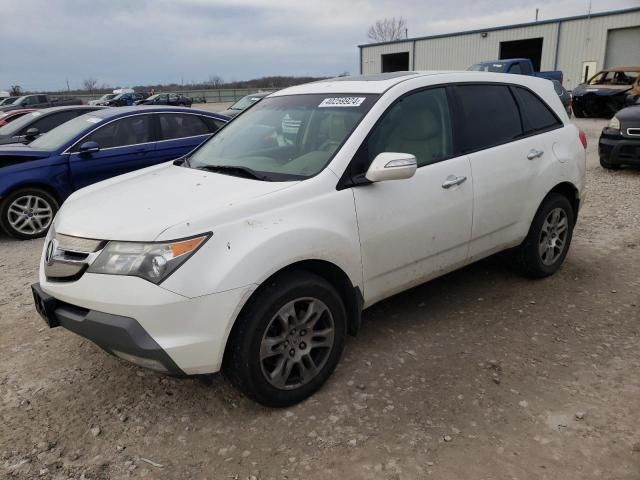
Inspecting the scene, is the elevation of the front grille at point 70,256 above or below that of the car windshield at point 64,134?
below

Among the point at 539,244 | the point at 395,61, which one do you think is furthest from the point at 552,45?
the point at 539,244

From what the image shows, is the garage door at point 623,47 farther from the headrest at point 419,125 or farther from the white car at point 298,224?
the headrest at point 419,125

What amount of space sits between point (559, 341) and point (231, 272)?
7.77ft

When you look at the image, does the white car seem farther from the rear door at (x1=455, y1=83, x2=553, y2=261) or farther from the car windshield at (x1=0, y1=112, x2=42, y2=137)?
the car windshield at (x1=0, y1=112, x2=42, y2=137)

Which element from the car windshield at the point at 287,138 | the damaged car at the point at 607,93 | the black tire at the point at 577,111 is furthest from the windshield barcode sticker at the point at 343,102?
the black tire at the point at 577,111

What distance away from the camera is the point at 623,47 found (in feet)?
89.6

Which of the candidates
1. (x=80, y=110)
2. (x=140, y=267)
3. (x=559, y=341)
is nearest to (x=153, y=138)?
(x=80, y=110)

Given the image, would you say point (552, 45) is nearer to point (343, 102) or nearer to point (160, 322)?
point (343, 102)

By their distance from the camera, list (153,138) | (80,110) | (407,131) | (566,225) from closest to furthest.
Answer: (407,131) < (566,225) < (153,138) < (80,110)

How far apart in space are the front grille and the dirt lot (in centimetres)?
80

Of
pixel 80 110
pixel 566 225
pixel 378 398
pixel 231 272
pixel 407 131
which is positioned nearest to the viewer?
pixel 231 272

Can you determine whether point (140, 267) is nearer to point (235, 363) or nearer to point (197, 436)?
point (235, 363)

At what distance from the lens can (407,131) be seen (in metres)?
3.41

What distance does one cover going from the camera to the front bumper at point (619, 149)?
8.64 meters
